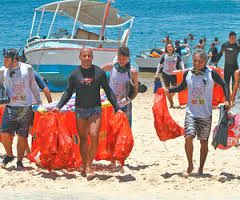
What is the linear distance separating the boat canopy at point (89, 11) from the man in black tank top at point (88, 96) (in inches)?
470

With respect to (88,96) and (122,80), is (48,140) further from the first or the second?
(122,80)

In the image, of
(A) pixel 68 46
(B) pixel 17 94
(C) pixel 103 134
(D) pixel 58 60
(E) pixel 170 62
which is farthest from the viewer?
(D) pixel 58 60

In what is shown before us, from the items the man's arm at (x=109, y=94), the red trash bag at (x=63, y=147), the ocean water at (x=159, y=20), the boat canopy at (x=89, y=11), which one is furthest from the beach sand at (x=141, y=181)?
the ocean water at (x=159, y=20)

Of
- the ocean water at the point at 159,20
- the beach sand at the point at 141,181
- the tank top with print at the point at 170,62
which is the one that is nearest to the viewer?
the beach sand at the point at 141,181

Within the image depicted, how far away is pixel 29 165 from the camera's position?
6426 millimetres

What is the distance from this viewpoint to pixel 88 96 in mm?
5562

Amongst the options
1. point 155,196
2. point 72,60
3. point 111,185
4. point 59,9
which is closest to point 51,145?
point 111,185

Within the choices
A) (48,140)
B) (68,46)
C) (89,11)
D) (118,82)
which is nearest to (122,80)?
(118,82)

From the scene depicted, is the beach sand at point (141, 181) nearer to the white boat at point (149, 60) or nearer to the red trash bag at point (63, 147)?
the red trash bag at point (63, 147)

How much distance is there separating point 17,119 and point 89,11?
12.5 meters

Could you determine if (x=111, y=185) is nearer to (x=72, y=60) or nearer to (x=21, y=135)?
(x=21, y=135)

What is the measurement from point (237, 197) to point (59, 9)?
14.3m

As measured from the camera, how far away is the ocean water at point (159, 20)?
39.8 m

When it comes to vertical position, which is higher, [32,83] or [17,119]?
[32,83]
